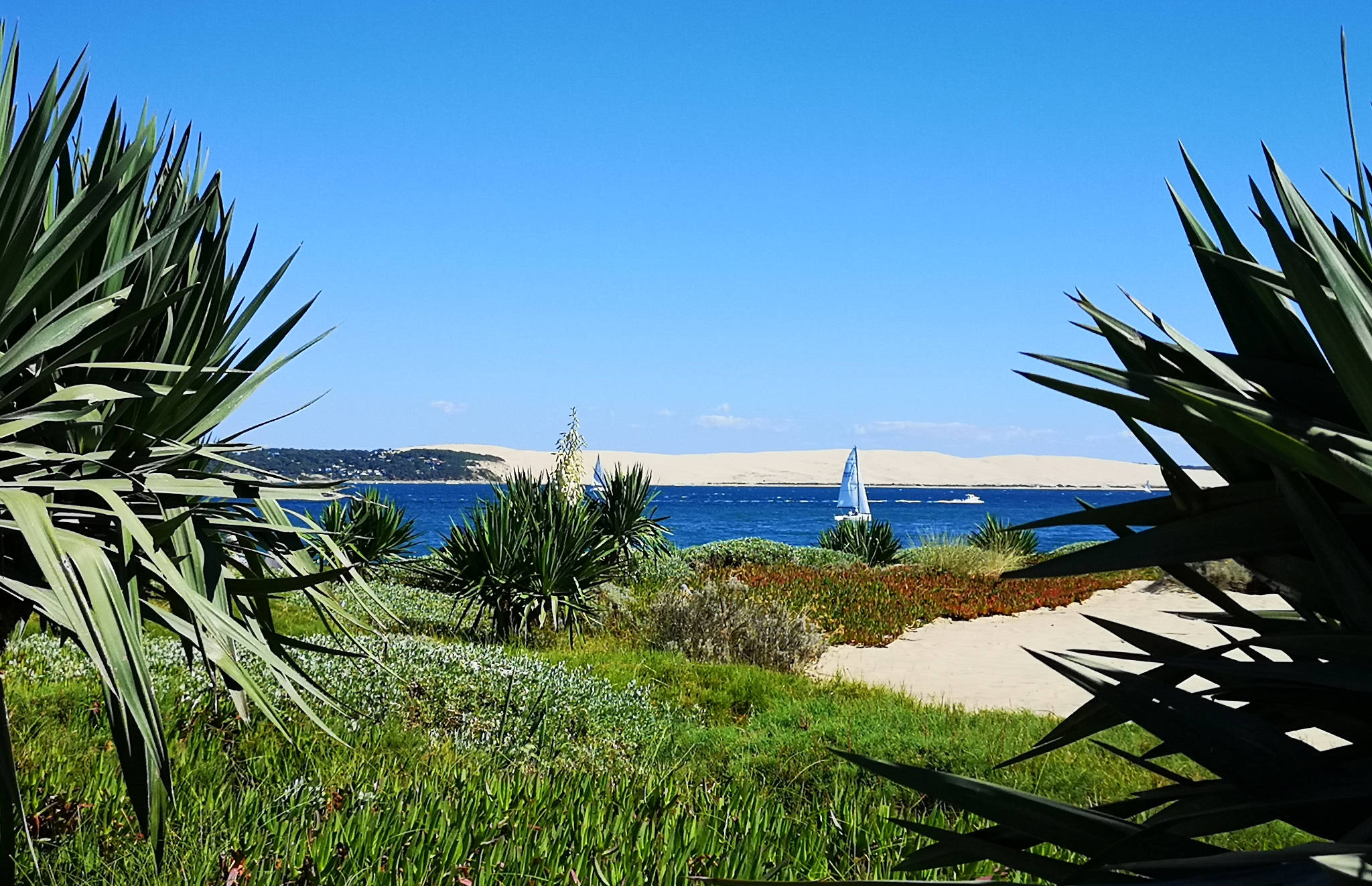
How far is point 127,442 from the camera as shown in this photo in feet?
8.61

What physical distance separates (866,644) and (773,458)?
577 ft

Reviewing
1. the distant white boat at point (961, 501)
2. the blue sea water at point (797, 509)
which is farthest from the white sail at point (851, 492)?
the distant white boat at point (961, 501)

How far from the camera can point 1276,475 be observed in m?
1.17

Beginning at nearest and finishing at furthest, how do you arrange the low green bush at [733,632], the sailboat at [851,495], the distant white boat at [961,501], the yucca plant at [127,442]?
1. the yucca plant at [127,442]
2. the low green bush at [733,632]
3. the sailboat at [851,495]
4. the distant white boat at [961,501]

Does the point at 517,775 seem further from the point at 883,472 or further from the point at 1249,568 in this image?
the point at 883,472

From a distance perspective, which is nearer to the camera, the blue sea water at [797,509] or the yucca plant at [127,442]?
the yucca plant at [127,442]

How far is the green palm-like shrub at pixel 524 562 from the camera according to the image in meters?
11.4

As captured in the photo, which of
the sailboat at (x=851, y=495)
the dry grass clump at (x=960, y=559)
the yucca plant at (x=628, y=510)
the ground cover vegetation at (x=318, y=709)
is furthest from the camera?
the sailboat at (x=851, y=495)

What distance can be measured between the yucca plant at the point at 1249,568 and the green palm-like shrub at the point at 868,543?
846 inches

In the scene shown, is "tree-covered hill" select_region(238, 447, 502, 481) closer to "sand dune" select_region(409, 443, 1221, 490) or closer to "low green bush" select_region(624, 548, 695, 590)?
"sand dune" select_region(409, 443, 1221, 490)

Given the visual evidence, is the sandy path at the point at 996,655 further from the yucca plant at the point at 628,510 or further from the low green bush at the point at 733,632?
the yucca plant at the point at 628,510

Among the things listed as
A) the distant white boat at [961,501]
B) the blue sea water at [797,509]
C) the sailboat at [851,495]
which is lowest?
the blue sea water at [797,509]

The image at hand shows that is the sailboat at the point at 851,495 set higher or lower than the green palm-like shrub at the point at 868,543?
higher

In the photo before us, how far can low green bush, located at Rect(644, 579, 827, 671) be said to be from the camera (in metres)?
10.6
